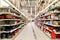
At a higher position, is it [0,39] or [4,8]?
[4,8]

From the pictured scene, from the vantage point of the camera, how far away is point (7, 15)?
537 cm

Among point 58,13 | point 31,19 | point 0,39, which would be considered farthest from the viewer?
point 31,19

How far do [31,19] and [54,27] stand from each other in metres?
22.1

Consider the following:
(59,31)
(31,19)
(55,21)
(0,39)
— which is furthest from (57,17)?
(31,19)

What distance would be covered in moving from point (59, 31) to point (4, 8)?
7.21 ft

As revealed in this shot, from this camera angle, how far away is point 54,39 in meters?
5.14

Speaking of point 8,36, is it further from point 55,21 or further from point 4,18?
point 55,21

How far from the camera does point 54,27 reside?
17.9 feet

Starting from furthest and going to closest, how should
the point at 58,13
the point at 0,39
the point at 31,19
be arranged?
the point at 31,19
the point at 58,13
the point at 0,39

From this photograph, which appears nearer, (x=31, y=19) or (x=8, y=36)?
(x=8, y=36)

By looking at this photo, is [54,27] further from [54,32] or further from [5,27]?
[5,27]

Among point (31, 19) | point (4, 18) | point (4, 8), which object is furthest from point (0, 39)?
point (31, 19)

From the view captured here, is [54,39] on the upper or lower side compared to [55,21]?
lower

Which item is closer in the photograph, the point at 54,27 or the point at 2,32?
the point at 2,32
